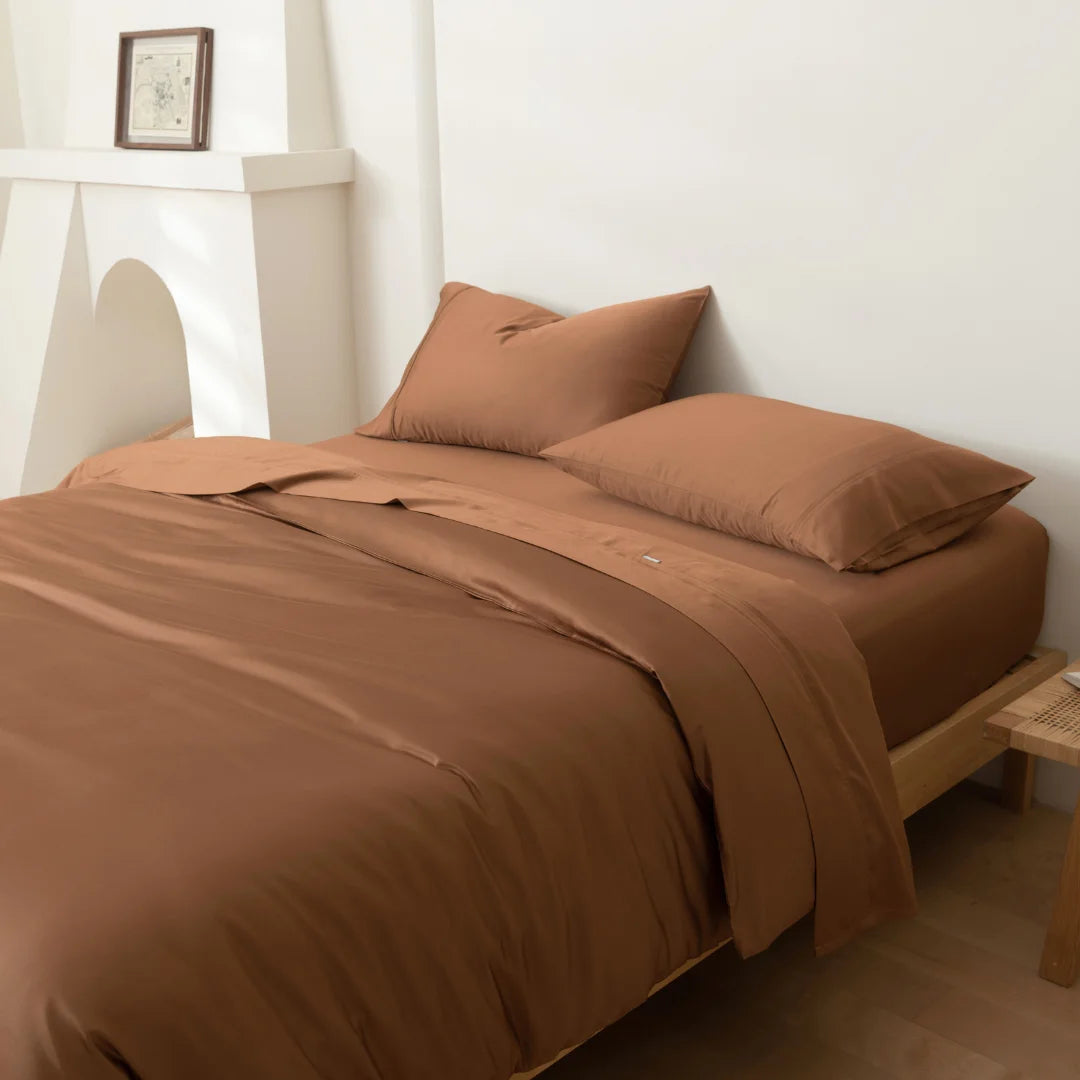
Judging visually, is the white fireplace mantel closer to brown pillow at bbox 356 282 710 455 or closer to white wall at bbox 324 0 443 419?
white wall at bbox 324 0 443 419

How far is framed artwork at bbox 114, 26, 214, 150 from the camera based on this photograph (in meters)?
3.93

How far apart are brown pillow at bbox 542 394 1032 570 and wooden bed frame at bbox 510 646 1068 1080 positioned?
0.98 ft

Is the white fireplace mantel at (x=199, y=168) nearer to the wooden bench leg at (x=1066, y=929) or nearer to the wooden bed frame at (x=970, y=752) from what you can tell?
the wooden bed frame at (x=970, y=752)

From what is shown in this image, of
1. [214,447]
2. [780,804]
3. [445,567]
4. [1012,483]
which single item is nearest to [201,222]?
[214,447]

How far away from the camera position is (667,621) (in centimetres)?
185

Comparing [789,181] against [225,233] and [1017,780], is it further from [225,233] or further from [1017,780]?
[225,233]

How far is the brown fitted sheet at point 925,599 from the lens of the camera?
7.05ft

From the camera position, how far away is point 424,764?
157 cm

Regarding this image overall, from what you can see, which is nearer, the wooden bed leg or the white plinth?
the wooden bed leg

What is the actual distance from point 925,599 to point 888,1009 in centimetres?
65

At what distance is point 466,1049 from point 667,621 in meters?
0.64

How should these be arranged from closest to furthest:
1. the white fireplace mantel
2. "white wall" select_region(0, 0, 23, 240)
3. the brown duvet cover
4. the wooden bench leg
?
the brown duvet cover → the wooden bench leg → the white fireplace mantel → "white wall" select_region(0, 0, 23, 240)

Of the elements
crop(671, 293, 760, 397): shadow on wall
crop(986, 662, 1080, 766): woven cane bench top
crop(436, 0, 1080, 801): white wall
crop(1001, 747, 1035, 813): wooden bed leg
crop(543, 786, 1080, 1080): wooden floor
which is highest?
crop(436, 0, 1080, 801): white wall

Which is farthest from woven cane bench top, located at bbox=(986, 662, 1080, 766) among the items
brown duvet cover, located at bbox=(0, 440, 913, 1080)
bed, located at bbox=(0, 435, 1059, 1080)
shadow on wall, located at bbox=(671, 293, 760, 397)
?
shadow on wall, located at bbox=(671, 293, 760, 397)
